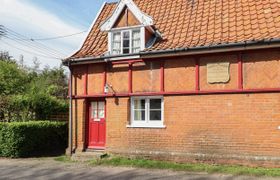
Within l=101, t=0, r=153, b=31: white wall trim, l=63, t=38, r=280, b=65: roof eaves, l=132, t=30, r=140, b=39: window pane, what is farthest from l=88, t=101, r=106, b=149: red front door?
l=101, t=0, r=153, b=31: white wall trim

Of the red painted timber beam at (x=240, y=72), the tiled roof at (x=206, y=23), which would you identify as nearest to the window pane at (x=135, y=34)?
the tiled roof at (x=206, y=23)

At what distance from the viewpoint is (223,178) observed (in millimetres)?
10906

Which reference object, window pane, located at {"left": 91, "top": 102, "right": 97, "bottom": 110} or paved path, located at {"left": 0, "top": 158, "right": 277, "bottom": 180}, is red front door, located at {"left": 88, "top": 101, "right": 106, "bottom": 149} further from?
paved path, located at {"left": 0, "top": 158, "right": 277, "bottom": 180}

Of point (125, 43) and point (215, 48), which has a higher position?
point (125, 43)

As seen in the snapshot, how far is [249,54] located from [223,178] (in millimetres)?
4403

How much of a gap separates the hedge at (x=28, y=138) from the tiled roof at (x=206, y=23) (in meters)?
3.56

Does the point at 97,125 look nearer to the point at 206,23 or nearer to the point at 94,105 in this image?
the point at 94,105

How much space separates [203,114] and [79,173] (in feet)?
15.8

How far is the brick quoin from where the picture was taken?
40.2 feet

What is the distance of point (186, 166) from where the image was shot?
12.6 meters

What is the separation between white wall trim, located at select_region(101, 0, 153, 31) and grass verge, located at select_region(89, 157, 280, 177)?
5.38 metres

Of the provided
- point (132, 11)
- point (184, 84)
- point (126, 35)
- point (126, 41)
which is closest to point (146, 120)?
point (184, 84)

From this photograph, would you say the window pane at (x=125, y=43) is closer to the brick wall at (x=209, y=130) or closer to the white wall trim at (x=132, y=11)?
the white wall trim at (x=132, y=11)

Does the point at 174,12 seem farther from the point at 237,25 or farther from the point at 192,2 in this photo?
the point at 237,25
